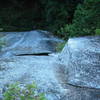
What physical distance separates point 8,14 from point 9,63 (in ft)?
23.3

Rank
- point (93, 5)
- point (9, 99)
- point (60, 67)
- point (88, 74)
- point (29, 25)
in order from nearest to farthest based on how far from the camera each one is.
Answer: point (9, 99), point (88, 74), point (60, 67), point (93, 5), point (29, 25)

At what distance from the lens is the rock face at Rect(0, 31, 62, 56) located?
21.5 feet

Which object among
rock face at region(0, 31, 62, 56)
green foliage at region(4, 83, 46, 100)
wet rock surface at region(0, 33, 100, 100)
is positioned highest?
green foliage at region(4, 83, 46, 100)

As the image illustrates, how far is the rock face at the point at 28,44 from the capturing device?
258 inches

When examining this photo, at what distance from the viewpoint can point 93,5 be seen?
274 inches

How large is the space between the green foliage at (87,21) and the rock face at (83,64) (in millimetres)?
1838

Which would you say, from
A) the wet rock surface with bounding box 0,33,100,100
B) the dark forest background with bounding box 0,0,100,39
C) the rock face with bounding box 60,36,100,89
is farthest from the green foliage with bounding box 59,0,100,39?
the rock face with bounding box 60,36,100,89

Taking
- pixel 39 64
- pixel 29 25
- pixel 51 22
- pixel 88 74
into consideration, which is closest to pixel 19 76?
pixel 39 64

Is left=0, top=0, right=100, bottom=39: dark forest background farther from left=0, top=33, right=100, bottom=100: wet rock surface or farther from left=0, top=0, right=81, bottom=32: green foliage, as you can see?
left=0, top=33, right=100, bottom=100: wet rock surface

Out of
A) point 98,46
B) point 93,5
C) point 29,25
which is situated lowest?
point 29,25

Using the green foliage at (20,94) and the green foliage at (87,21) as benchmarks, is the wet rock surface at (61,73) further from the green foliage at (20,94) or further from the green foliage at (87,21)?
the green foliage at (87,21)

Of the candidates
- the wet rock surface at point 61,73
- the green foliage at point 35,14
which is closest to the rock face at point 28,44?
A: the wet rock surface at point 61,73

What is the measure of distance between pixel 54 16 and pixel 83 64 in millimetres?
5657

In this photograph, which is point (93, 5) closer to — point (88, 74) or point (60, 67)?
point (60, 67)
